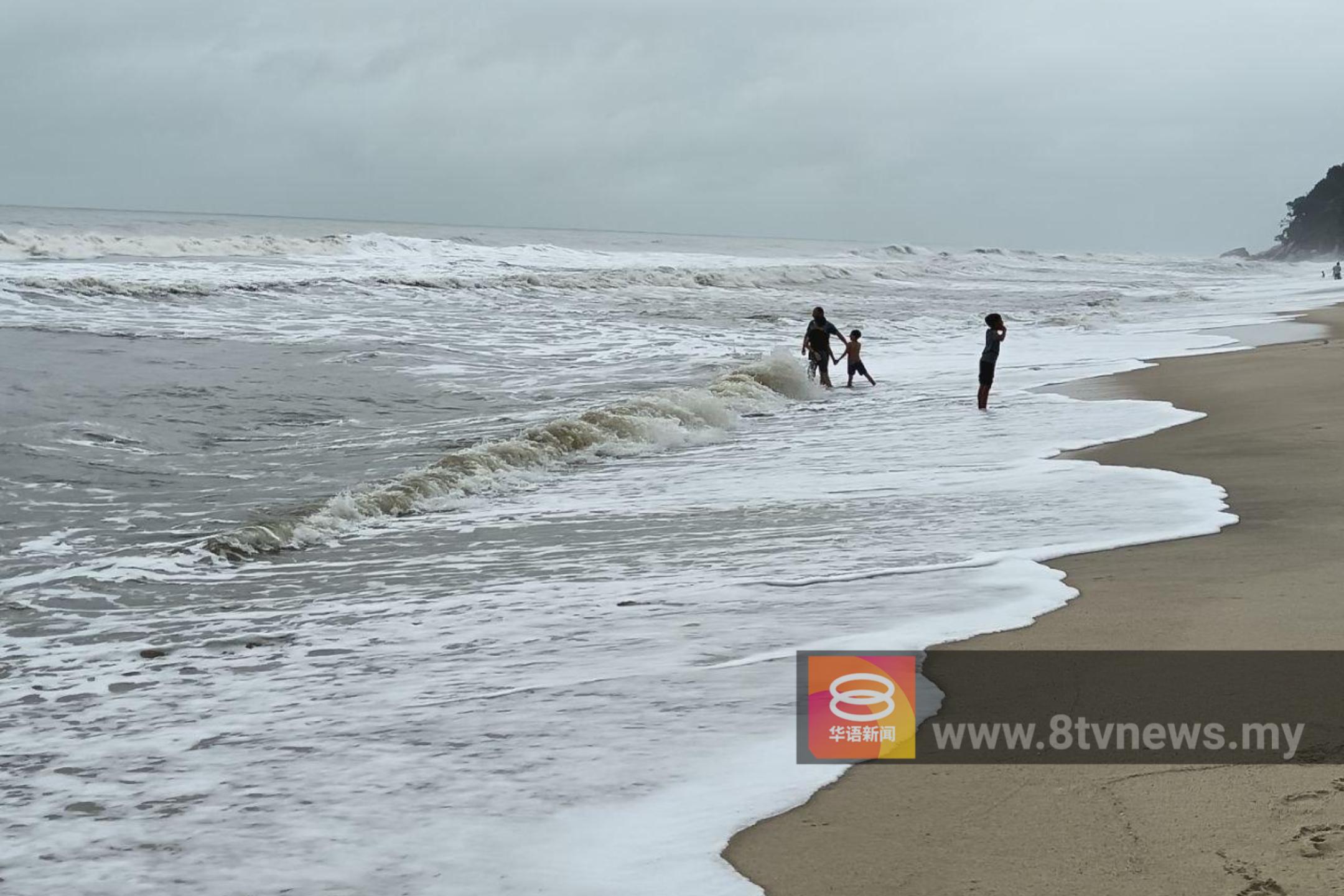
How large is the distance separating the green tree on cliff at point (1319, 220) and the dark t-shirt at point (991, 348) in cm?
11408

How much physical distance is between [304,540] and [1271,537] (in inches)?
224

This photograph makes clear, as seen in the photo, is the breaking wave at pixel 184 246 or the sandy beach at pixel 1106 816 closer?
the sandy beach at pixel 1106 816

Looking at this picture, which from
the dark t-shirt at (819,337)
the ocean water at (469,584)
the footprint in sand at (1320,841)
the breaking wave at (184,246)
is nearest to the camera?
the footprint in sand at (1320,841)

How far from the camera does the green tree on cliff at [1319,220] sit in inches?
4540

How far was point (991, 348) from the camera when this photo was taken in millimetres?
14477

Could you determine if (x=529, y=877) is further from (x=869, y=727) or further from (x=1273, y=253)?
(x=1273, y=253)

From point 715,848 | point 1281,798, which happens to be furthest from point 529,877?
point 1281,798

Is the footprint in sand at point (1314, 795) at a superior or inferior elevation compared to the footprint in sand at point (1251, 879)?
superior

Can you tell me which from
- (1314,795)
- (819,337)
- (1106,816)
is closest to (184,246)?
(819,337)

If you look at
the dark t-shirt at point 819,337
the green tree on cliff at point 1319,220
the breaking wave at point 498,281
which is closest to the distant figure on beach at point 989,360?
the dark t-shirt at point 819,337
